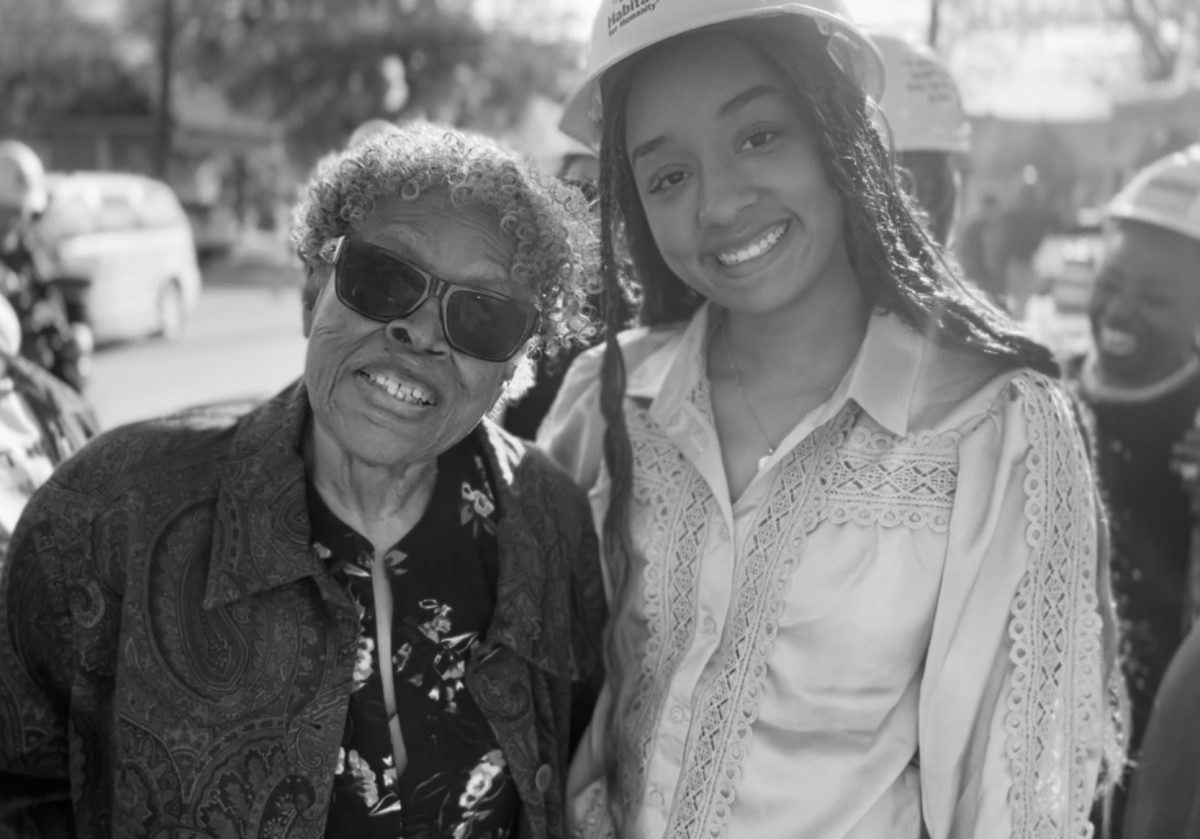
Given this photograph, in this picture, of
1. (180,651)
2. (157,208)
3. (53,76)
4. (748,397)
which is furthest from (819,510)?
(53,76)

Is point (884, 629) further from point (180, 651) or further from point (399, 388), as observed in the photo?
point (180, 651)

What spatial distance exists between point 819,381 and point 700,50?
0.62 metres

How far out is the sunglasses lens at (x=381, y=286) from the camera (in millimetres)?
1928

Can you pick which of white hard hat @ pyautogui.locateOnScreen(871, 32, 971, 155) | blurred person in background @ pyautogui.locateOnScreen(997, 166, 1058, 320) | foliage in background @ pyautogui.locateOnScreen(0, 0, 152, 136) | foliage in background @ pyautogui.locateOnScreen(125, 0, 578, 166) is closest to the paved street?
blurred person in background @ pyautogui.locateOnScreen(997, 166, 1058, 320)

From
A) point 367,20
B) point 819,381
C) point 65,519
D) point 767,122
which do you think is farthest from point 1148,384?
point 367,20

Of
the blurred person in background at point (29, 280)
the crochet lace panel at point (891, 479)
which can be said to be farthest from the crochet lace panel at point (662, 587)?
the blurred person in background at point (29, 280)

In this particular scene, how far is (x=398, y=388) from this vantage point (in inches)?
75.6

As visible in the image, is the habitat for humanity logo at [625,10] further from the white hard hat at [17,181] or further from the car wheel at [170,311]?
the car wheel at [170,311]

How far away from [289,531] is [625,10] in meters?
1.06

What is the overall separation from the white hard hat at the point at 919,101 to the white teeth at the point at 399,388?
1.93m

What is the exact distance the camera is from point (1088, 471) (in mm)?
1949

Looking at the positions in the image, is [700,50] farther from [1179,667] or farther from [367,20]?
[367,20]

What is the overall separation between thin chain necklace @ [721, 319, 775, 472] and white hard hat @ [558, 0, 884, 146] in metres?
0.53

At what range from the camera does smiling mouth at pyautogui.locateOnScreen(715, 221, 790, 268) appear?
6.56ft
